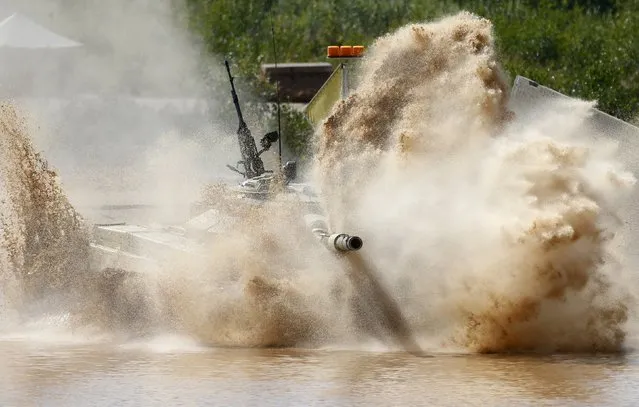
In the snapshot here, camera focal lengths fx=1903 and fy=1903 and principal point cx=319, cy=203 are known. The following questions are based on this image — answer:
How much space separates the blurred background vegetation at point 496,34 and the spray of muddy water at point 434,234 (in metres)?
14.1

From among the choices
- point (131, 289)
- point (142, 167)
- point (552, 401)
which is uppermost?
point (142, 167)

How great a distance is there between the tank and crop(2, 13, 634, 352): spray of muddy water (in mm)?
165

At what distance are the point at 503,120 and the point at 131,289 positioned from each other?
4303 millimetres

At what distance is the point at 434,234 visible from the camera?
18375mm

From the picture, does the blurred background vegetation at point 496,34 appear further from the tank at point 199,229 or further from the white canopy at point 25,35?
the tank at point 199,229

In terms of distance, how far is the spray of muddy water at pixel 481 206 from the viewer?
17.9 metres

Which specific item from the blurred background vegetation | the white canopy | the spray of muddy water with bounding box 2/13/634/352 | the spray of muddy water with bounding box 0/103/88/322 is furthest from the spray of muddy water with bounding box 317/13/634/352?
the blurred background vegetation

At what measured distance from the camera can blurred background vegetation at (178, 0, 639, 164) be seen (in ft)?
118

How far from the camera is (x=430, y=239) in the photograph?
60.3 feet

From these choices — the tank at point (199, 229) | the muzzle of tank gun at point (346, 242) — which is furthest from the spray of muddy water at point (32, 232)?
the muzzle of tank gun at point (346, 242)

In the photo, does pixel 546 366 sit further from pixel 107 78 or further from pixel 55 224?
pixel 107 78

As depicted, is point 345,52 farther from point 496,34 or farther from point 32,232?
point 496,34

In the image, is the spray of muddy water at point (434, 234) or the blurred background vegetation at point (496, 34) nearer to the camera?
the spray of muddy water at point (434, 234)

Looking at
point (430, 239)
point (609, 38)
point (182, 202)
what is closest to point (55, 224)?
point (182, 202)
